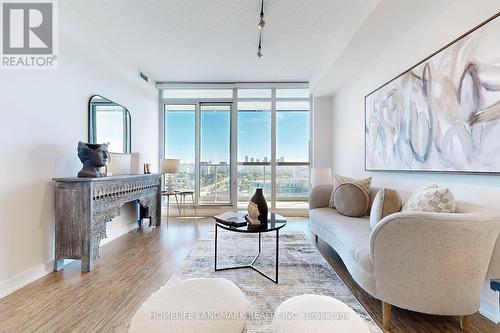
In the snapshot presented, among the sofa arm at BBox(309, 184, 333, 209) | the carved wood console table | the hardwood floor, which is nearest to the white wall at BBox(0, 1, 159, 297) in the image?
the carved wood console table

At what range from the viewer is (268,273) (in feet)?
Answer: 7.81

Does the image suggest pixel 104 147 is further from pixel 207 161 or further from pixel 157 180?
pixel 207 161

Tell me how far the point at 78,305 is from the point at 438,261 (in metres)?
2.60

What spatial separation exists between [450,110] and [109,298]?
10.7 ft

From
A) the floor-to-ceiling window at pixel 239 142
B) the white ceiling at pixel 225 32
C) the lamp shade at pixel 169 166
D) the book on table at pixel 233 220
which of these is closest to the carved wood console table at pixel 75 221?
the book on table at pixel 233 220

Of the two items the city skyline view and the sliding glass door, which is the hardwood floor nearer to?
the sliding glass door

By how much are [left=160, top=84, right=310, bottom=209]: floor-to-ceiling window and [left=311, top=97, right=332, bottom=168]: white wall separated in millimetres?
255

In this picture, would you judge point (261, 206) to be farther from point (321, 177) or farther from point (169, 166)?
point (169, 166)

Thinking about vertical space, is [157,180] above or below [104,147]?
below

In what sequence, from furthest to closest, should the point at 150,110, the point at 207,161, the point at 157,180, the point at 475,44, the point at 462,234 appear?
the point at 207,161
the point at 150,110
the point at 157,180
the point at 475,44
the point at 462,234

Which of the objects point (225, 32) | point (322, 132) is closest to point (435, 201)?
point (225, 32)

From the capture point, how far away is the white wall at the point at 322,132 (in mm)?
5105

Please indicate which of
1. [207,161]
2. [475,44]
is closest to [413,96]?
[475,44]

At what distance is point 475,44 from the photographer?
1797 millimetres
